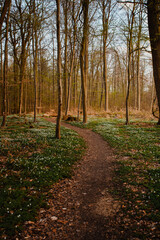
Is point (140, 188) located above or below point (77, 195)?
above

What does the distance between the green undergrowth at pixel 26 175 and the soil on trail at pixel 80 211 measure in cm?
32

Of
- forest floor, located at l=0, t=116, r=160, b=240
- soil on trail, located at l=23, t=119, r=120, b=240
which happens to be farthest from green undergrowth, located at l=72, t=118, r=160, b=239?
soil on trail, located at l=23, t=119, r=120, b=240

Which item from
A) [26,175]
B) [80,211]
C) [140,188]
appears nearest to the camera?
[80,211]

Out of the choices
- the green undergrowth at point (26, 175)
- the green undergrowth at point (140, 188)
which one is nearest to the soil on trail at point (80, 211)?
the green undergrowth at point (26, 175)

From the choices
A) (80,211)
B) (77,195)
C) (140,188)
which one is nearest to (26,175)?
(77,195)

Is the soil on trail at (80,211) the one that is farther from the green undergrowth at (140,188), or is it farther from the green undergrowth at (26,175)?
the green undergrowth at (140,188)

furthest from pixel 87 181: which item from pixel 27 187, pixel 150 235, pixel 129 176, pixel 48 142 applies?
pixel 48 142

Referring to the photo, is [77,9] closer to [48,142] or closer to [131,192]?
[48,142]

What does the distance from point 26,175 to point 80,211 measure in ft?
9.08

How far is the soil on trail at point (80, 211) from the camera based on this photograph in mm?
3910

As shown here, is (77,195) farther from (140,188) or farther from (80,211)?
(140,188)

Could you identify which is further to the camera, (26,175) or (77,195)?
(26,175)

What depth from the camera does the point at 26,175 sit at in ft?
20.6

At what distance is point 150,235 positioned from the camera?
141 inches
